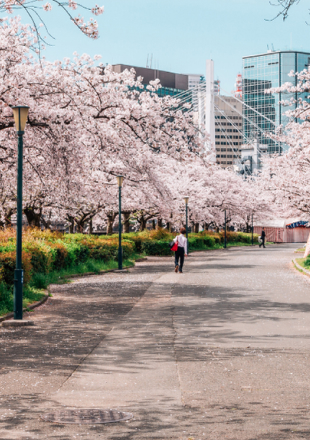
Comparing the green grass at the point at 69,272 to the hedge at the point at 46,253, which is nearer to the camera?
the hedge at the point at 46,253

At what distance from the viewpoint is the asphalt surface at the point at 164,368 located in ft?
16.1

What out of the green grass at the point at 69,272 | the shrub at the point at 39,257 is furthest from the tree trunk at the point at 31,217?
the shrub at the point at 39,257

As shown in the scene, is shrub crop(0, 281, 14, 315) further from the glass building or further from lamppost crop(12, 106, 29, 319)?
the glass building

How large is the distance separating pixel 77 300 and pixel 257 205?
65.3 m

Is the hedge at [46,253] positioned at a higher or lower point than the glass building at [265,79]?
lower

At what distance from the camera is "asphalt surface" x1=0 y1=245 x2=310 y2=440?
490cm

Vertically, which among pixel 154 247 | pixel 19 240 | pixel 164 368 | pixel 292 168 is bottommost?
pixel 154 247

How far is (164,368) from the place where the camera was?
7.10 m

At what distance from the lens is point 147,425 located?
16.1 ft

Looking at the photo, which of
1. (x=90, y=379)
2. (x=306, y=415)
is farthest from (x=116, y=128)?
(x=306, y=415)

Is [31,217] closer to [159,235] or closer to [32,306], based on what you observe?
[159,235]

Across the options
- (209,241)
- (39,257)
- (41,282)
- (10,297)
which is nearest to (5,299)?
(10,297)

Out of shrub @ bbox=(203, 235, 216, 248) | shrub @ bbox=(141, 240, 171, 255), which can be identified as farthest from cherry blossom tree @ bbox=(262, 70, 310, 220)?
shrub @ bbox=(203, 235, 216, 248)

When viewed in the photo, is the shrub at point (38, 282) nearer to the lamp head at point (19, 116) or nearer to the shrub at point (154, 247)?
the lamp head at point (19, 116)
